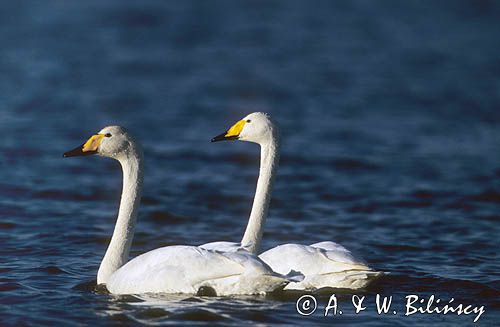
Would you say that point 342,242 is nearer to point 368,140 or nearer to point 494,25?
point 368,140

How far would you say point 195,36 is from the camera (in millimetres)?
31328

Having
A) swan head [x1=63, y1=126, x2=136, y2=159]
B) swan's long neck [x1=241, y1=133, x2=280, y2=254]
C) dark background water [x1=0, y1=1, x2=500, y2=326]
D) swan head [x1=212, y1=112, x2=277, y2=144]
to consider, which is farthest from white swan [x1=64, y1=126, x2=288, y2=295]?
swan head [x1=212, y1=112, x2=277, y2=144]

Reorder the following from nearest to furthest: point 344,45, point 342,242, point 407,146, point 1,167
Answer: point 342,242 < point 1,167 < point 407,146 < point 344,45

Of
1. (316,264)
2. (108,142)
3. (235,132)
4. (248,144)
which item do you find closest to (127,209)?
(108,142)

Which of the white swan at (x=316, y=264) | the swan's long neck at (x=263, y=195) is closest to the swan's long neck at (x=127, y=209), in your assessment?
the white swan at (x=316, y=264)

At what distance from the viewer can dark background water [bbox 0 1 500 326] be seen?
37.7 ft

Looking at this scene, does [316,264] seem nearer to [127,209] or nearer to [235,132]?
[235,132]

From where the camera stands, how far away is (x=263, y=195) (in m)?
11.6

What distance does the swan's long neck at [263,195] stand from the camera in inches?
444

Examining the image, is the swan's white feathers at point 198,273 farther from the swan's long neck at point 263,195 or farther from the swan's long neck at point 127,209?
the swan's long neck at point 263,195

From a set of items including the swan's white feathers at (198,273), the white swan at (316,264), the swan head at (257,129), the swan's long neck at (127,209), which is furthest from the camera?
the swan head at (257,129)

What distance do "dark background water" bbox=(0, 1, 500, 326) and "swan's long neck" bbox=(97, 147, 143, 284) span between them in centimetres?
54

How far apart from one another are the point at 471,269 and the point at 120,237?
3840 mm

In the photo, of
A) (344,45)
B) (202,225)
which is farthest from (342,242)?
(344,45)
